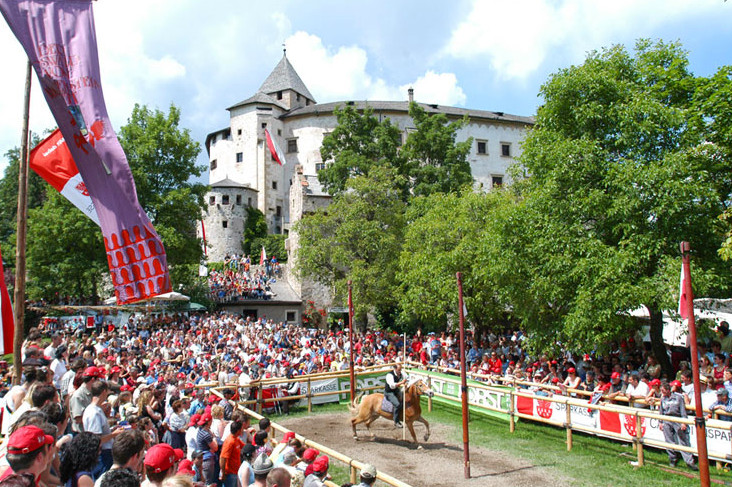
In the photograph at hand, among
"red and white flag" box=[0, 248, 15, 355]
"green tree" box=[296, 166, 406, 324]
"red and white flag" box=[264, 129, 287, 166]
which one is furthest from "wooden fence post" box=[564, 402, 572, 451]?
"red and white flag" box=[264, 129, 287, 166]

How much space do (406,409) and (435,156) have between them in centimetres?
3669

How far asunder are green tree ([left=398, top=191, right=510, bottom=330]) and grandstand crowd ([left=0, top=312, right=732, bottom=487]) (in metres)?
1.99

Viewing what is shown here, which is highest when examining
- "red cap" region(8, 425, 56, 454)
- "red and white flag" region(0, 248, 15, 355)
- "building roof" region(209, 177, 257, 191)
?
"building roof" region(209, 177, 257, 191)

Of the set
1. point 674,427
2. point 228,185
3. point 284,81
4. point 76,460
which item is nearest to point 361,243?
point 674,427

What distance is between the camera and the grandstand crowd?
16.1ft

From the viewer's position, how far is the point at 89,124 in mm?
7352

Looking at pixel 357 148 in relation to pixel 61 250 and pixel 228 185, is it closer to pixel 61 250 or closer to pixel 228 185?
pixel 61 250

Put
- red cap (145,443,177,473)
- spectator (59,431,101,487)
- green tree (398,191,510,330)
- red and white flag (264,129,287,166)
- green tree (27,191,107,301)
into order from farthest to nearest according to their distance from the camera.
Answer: red and white flag (264,129,287,166), green tree (27,191,107,301), green tree (398,191,510,330), spectator (59,431,101,487), red cap (145,443,177,473)

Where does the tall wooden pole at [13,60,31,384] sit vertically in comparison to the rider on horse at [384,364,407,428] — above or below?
above

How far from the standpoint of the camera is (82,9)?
7320 mm

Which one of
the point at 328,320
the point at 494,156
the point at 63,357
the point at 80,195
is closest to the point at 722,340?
the point at 80,195

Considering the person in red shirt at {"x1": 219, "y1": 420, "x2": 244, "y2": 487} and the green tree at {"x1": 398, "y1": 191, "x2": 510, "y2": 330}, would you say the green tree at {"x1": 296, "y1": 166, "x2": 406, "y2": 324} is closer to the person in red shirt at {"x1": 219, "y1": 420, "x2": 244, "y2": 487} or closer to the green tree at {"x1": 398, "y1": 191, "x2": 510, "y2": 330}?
the green tree at {"x1": 398, "y1": 191, "x2": 510, "y2": 330}

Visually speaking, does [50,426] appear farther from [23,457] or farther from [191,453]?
[191,453]

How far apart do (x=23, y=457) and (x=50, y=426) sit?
2.69 ft
